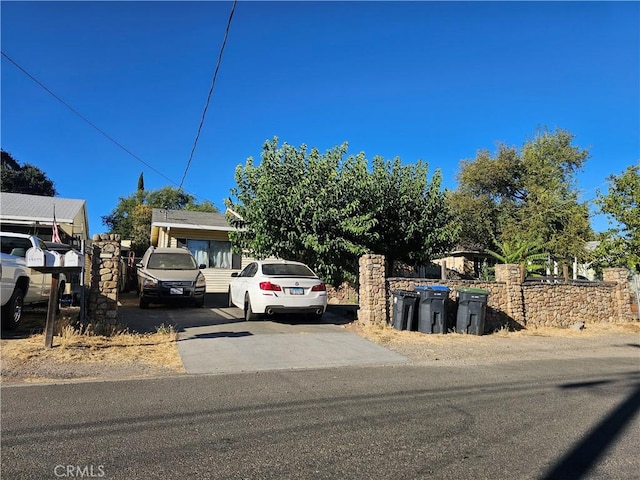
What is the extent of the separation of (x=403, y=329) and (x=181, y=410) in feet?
24.6

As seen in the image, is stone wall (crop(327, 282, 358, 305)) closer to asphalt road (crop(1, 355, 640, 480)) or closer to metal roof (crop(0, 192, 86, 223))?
metal roof (crop(0, 192, 86, 223))

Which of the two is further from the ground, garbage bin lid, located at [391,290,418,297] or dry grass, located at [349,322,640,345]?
garbage bin lid, located at [391,290,418,297]

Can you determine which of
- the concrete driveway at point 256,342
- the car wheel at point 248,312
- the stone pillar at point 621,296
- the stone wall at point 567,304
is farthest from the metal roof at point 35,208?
the stone pillar at point 621,296

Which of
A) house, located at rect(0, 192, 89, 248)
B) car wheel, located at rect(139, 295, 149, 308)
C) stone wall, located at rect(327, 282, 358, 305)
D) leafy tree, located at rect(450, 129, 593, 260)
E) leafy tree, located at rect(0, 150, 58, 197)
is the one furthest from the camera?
leafy tree, located at rect(0, 150, 58, 197)

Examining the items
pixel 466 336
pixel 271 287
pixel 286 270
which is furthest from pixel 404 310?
pixel 271 287

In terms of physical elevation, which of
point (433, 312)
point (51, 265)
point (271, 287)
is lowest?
point (433, 312)

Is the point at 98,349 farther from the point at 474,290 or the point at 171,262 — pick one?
the point at 474,290

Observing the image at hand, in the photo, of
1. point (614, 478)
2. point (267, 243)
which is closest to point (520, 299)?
point (267, 243)

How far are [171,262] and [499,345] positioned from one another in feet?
31.5

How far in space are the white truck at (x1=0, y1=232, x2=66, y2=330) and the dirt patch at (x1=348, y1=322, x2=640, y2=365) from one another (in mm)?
7013

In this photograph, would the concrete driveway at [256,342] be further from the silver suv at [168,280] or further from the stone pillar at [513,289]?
the stone pillar at [513,289]

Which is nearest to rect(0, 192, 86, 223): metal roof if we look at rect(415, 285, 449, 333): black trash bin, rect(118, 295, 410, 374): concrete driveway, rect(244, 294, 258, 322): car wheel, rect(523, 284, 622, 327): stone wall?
rect(118, 295, 410, 374): concrete driveway

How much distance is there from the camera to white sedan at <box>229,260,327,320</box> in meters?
10.7

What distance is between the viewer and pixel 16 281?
27.5 ft
